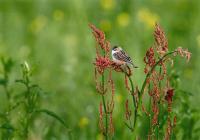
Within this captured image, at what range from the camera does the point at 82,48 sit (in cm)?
947

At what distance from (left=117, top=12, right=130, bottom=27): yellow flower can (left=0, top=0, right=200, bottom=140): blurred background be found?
0.04 ft

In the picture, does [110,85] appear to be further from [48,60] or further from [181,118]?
[48,60]

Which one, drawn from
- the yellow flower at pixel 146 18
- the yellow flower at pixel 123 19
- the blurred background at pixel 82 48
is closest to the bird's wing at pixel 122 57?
the blurred background at pixel 82 48

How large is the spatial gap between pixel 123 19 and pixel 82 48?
1.06 metres

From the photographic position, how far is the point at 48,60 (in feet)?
31.4

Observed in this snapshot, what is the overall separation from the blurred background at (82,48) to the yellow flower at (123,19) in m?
0.01

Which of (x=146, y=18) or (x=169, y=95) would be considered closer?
(x=169, y=95)

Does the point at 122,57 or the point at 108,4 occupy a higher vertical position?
the point at 108,4

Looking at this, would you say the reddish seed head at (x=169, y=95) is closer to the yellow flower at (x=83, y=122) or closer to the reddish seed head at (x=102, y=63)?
the reddish seed head at (x=102, y=63)

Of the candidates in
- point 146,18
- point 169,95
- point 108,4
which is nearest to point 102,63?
point 169,95

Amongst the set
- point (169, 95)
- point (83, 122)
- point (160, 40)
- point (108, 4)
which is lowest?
point (169, 95)

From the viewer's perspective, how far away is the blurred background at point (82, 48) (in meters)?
6.37

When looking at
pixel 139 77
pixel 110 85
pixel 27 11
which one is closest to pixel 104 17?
pixel 27 11

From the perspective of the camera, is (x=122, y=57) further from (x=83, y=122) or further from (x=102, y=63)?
(x=83, y=122)
